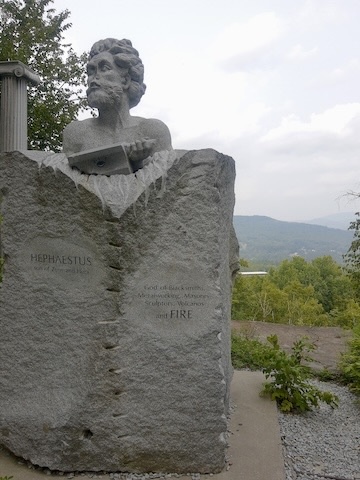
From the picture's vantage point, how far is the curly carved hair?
3416 millimetres

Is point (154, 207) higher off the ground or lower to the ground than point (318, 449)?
higher

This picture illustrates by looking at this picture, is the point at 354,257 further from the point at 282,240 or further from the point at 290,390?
the point at 282,240

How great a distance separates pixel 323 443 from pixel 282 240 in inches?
5144

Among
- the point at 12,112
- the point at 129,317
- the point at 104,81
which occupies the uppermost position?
the point at 12,112

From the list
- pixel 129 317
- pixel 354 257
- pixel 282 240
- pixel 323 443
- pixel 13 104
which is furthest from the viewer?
pixel 282 240

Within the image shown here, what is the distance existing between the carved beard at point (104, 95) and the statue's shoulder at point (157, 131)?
247 millimetres

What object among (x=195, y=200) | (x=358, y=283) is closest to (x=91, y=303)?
(x=195, y=200)

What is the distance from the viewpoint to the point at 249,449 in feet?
10.9

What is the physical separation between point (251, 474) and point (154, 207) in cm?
175

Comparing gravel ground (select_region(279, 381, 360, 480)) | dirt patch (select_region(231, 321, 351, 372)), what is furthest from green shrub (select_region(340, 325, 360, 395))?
dirt patch (select_region(231, 321, 351, 372))

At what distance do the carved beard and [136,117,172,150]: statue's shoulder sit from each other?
9.7 inches

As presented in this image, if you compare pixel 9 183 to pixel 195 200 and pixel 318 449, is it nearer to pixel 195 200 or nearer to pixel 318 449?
pixel 195 200

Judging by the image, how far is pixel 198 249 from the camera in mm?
3045

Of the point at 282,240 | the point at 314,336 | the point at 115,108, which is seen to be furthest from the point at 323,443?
the point at 282,240
